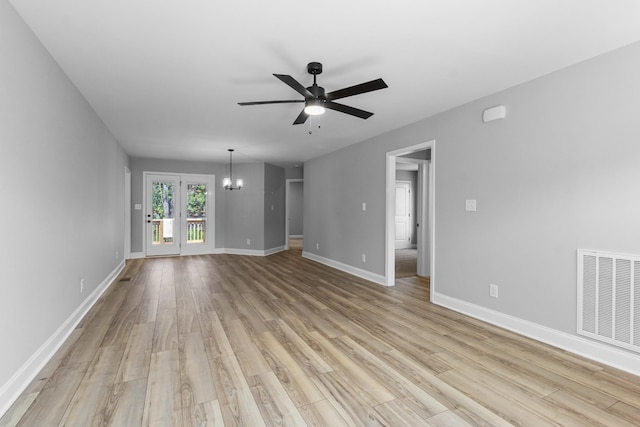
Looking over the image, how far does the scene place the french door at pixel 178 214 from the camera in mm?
7488

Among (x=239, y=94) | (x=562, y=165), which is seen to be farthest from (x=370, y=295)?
(x=239, y=94)

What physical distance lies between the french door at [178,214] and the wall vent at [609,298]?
7521mm

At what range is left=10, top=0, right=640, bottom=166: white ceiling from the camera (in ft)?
6.31

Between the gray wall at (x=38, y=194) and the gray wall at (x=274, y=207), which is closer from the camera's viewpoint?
the gray wall at (x=38, y=194)

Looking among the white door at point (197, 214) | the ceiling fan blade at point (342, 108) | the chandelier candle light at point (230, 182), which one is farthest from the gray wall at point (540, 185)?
the white door at point (197, 214)

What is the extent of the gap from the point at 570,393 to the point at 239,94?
371cm

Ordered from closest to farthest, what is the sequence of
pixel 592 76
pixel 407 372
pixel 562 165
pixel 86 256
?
pixel 407 372 < pixel 592 76 < pixel 562 165 < pixel 86 256

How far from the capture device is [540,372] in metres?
2.29

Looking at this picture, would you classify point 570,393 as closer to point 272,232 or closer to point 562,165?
point 562,165

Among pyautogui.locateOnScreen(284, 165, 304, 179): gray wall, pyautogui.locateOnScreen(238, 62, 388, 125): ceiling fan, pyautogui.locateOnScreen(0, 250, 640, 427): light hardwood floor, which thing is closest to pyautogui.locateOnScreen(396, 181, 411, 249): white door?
pyautogui.locateOnScreen(284, 165, 304, 179): gray wall

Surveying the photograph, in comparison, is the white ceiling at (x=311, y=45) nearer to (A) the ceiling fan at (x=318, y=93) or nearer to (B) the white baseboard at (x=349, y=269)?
(A) the ceiling fan at (x=318, y=93)

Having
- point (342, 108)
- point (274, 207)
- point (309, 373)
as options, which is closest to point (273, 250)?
point (274, 207)

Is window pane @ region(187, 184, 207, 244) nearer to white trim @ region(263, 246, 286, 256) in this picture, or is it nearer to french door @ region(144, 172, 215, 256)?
french door @ region(144, 172, 215, 256)

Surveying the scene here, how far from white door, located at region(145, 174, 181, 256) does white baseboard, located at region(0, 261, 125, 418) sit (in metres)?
4.12
